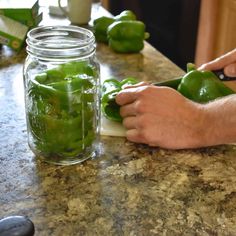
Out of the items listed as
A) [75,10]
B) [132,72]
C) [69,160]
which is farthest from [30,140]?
[75,10]

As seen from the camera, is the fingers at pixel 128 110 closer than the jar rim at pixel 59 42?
No

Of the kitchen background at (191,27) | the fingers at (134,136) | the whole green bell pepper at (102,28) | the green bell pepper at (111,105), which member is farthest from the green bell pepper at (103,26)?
the kitchen background at (191,27)

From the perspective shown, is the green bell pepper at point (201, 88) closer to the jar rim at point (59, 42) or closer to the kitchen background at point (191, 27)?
the jar rim at point (59, 42)

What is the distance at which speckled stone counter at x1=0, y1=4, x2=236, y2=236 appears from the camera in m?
0.72

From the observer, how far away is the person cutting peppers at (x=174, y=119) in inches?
36.2

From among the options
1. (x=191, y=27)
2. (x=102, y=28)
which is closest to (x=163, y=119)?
(x=102, y=28)

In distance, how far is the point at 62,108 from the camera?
822mm

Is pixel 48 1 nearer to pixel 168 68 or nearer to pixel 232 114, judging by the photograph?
pixel 168 68

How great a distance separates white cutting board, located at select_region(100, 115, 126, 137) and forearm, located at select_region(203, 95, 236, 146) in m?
0.18

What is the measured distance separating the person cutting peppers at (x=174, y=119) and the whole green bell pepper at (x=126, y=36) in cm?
55

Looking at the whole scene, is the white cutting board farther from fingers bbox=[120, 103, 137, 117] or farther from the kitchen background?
the kitchen background

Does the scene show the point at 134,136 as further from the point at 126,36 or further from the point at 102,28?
the point at 102,28

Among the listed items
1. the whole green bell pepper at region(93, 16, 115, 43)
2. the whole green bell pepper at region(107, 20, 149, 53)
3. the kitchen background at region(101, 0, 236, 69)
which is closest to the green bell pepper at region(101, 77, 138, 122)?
the whole green bell pepper at region(107, 20, 149, 53)

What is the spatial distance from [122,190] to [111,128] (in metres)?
0.24
